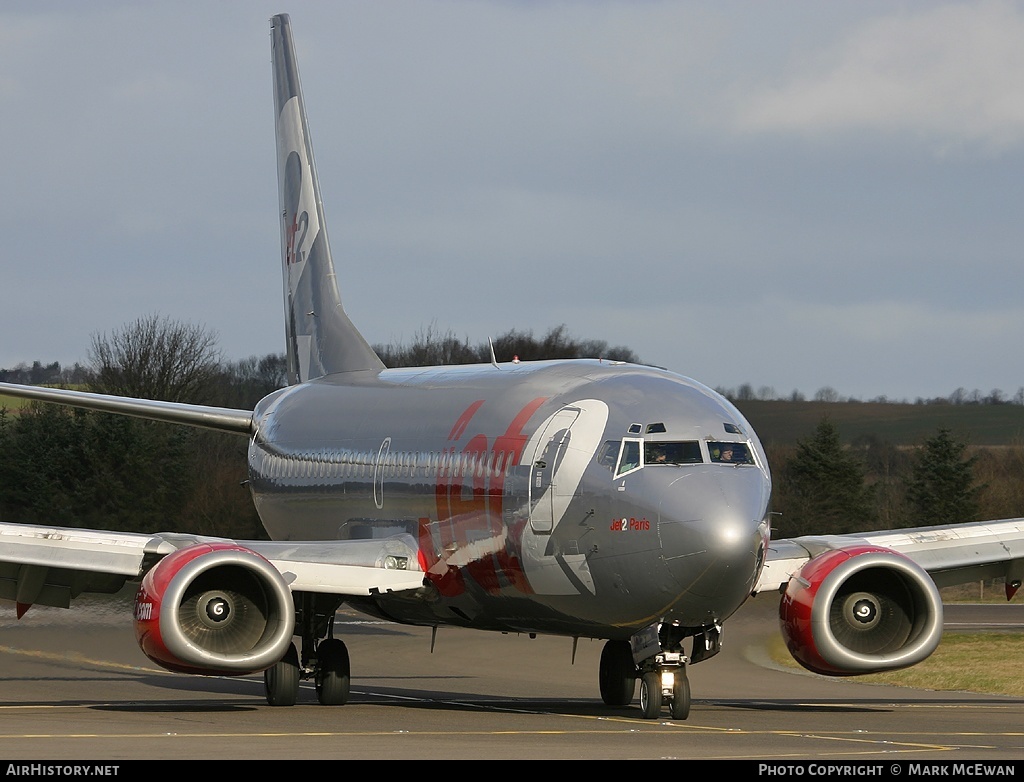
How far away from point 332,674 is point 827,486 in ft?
154

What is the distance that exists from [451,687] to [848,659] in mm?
8887

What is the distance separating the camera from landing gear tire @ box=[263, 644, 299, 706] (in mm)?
22734

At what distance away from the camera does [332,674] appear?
76.3 feet

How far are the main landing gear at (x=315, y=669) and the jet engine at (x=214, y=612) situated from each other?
82.0 inches

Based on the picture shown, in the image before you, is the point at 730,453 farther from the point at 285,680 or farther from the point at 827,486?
the point at 827,486

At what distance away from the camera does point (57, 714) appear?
67.1 feet

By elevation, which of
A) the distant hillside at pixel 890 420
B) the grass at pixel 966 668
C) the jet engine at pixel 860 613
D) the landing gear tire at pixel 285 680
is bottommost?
the grass at pixel 966 668

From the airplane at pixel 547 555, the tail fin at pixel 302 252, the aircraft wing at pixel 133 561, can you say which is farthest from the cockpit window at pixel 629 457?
the tail fin at pixel 302 252

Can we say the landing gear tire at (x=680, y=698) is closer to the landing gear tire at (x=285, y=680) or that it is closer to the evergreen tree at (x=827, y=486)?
the landing gear tire at (x=285, y=680)

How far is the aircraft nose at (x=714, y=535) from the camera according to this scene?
18.3m

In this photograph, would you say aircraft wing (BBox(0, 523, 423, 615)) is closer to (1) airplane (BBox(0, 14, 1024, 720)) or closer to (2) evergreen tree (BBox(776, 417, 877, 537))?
(1) airplane (BBox(0, 14, 1024, 720))

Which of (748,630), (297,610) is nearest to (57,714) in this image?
(297,610)

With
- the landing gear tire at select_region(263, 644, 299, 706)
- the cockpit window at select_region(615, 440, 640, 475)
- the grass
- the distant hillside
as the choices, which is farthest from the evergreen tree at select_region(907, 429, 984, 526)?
the cockpit window at select_region(615, 440, 640, 475)

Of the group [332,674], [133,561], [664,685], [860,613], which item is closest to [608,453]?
[664,685]
